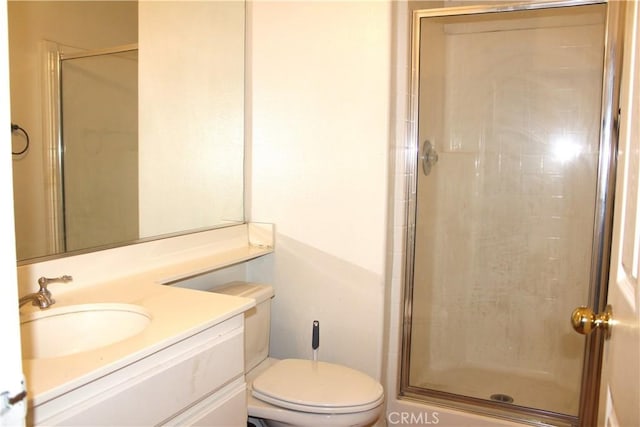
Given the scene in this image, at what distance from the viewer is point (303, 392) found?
5.64 ft

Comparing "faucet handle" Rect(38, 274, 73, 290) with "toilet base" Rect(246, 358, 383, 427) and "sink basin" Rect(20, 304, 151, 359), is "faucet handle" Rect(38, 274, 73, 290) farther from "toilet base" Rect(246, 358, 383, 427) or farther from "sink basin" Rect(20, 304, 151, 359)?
"toilet base" Rect(246, 358, 383, 427)

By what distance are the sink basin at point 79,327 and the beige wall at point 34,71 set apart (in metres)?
0.26

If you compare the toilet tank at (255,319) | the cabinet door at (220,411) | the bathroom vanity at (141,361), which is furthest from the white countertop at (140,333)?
the toilet tank at (255,319)

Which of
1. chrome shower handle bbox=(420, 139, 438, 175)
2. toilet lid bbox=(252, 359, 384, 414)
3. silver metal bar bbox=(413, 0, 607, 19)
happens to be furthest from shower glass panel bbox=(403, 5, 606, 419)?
toilet lid bbox=(252, 359, 384, 414)

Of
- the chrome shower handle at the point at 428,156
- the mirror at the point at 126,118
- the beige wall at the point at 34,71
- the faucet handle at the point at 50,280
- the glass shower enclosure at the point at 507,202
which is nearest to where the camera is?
the faucet handle at the point at 50,280

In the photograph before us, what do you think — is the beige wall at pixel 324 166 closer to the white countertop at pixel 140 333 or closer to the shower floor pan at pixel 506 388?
the shower floor pan at pixel 506 388

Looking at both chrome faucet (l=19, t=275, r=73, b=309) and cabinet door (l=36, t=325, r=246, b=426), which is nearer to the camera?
cabinet door (l=36, t=325, r=246, b=426)

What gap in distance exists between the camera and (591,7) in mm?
2143

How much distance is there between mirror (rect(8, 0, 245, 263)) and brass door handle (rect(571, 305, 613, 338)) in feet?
4.45

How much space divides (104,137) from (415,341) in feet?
5.56

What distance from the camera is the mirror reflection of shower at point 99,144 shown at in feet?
5.91

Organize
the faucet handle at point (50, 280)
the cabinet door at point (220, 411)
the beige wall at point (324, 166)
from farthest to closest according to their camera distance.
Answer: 1. the beige wall at point (324, 166)
2. the faucet handle at point (50, 280)
3. the cabinet door at point (220, 411)

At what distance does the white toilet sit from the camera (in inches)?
65.0

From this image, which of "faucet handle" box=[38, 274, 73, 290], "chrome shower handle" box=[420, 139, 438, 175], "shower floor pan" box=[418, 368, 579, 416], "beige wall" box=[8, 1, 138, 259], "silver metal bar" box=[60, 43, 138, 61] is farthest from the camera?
"chrome shower handle" box=[420, 139, 438, 175]
